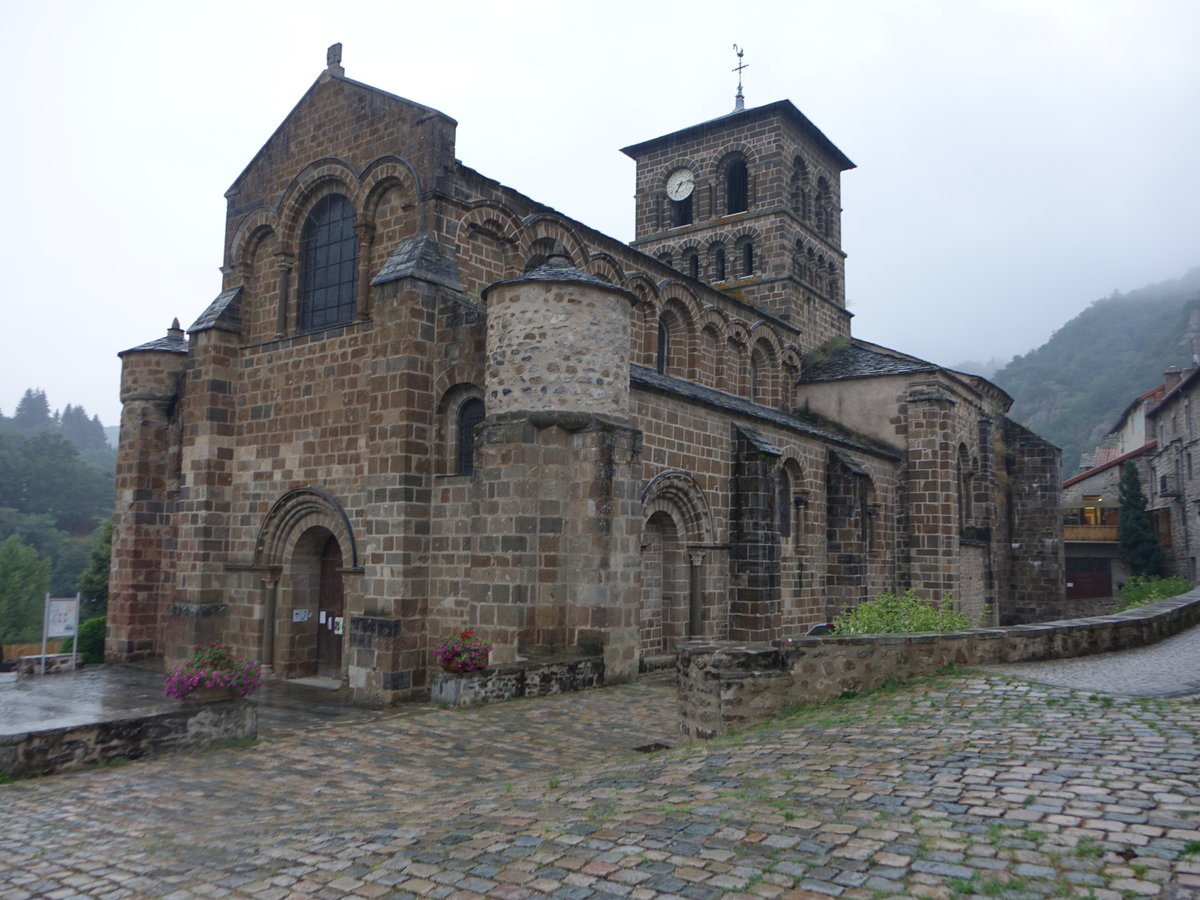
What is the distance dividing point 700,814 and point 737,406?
15162 mm

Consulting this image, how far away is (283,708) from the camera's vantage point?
542 inches

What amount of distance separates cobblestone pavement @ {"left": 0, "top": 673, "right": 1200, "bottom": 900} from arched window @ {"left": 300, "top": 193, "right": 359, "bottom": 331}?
1011 cm

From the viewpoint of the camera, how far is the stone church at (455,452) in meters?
13.6

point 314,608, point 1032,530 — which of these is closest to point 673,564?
point 314,608

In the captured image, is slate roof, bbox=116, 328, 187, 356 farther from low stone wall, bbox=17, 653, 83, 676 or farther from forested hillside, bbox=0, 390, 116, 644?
forested hillside, bbox=0, 390, 116, 644

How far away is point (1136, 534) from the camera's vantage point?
37125 mm

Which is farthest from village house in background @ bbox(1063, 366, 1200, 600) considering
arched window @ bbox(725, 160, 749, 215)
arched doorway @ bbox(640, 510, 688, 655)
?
arched doorway @ bbox(640, 510, 688, 655)

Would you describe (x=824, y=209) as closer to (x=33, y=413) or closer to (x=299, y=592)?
(x=299, y=592)

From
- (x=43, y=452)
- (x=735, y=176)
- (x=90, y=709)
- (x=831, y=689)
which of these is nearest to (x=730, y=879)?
(x=831, y=689)

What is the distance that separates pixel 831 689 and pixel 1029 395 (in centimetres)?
11185

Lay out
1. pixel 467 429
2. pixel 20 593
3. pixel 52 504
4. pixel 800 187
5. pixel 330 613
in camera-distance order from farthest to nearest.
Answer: pixel 52 504 → pixel 20 593 → pixel 800 187 → pixel 330 613 → pixel 467 429

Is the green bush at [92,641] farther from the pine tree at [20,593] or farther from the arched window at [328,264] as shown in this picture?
the pine tree at [20,593]

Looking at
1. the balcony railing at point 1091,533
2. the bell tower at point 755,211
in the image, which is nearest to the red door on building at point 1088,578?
the balcony railing at point 1091,533

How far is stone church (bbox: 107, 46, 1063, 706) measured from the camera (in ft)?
44.6
